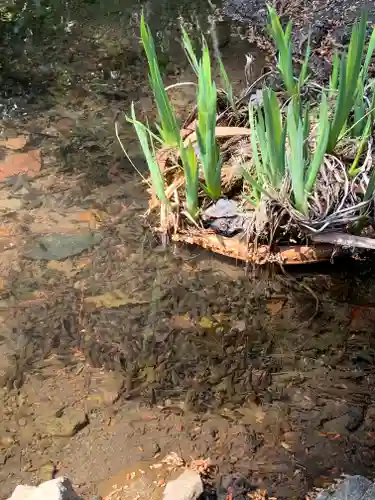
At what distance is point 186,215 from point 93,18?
2190 millimetres

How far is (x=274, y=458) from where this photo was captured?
144 centimetres

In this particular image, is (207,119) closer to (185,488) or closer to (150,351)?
(150,351)

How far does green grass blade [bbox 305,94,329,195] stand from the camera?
5.47 ft

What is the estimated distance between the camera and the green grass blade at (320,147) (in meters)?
1.67

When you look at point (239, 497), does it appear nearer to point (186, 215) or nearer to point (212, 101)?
point (186, 215)

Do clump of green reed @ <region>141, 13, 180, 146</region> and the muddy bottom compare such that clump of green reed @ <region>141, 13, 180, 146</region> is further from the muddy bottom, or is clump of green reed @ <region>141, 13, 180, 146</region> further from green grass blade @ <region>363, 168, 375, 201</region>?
green grass blade @ <region>363, 168, 375, 201</region>

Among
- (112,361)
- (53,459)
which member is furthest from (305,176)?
(53,459)

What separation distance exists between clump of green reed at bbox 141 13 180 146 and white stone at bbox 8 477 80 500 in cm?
115

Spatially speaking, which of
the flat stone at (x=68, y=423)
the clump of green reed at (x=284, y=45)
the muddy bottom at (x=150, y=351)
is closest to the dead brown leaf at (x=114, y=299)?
the muddy bottom at (x=150, y=351)

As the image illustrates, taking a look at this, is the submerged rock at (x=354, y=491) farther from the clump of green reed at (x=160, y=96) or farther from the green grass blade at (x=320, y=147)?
the clump of green reed at (x=160, y=96)

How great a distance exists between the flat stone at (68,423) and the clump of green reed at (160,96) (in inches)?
36.2

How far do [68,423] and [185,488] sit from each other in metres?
0.39

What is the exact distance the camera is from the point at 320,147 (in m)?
1.70

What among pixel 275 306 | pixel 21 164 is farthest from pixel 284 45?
pixel 21 164
